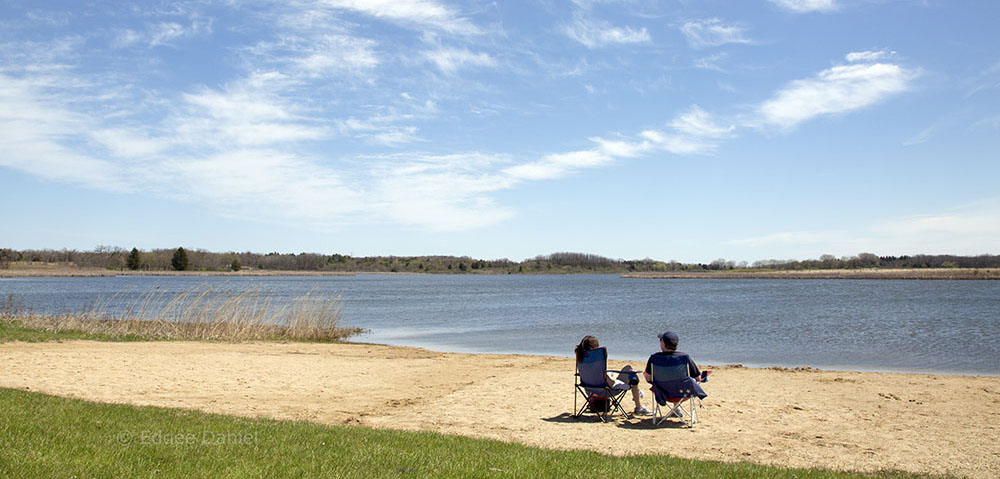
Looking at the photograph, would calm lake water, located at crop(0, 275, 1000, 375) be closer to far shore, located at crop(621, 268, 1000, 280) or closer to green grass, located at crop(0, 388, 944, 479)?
green grass, located at crop(0, 388, 944, 479)

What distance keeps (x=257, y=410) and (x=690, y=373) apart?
22.2ft

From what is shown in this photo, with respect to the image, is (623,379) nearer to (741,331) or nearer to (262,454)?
(262,454)

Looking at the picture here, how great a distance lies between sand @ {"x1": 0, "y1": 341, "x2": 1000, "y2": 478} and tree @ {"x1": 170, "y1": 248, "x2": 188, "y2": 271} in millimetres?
136493

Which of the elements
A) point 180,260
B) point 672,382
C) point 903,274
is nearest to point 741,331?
point 672,382

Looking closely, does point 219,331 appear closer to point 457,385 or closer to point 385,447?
point 457,385

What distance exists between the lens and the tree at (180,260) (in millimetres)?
144250

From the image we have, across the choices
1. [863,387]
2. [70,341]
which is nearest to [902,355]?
[863,387]

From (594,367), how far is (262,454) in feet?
17.9

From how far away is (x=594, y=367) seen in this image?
Answer: 34.5ft

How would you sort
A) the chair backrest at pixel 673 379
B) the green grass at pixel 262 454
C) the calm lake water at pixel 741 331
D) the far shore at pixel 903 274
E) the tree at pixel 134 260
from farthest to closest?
the tree at pixel 134 260, the far shore at pixel 903 274, the calm lake water at pixel 741 331, the chair backrest at pixel 673 379, the green grass at pixel 262 454

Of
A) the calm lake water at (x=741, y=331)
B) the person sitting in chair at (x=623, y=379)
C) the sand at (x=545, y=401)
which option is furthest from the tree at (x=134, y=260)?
the person sitting in chair at (x=623, y=379)

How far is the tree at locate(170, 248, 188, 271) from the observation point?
144m

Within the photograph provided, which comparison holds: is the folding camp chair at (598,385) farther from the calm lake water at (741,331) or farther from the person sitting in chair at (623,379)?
the calm lake water at (741,331)

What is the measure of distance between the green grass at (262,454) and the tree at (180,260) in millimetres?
149350
